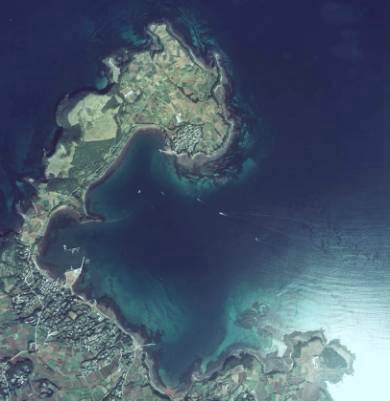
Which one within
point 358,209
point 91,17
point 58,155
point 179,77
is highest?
point 91,17

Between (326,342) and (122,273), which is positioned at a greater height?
(122,273)

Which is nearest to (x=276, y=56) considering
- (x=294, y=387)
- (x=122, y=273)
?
(x=122, y=273)

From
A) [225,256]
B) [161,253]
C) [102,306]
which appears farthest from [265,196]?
[102,306]

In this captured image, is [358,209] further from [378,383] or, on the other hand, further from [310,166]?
[378,383]

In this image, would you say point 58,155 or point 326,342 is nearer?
point 58,155

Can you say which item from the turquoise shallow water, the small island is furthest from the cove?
the small island

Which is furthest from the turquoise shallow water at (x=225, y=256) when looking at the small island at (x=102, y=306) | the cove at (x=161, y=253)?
the small island at (x=102, y=306)

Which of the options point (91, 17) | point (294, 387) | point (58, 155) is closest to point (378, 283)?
point (294, 387)
